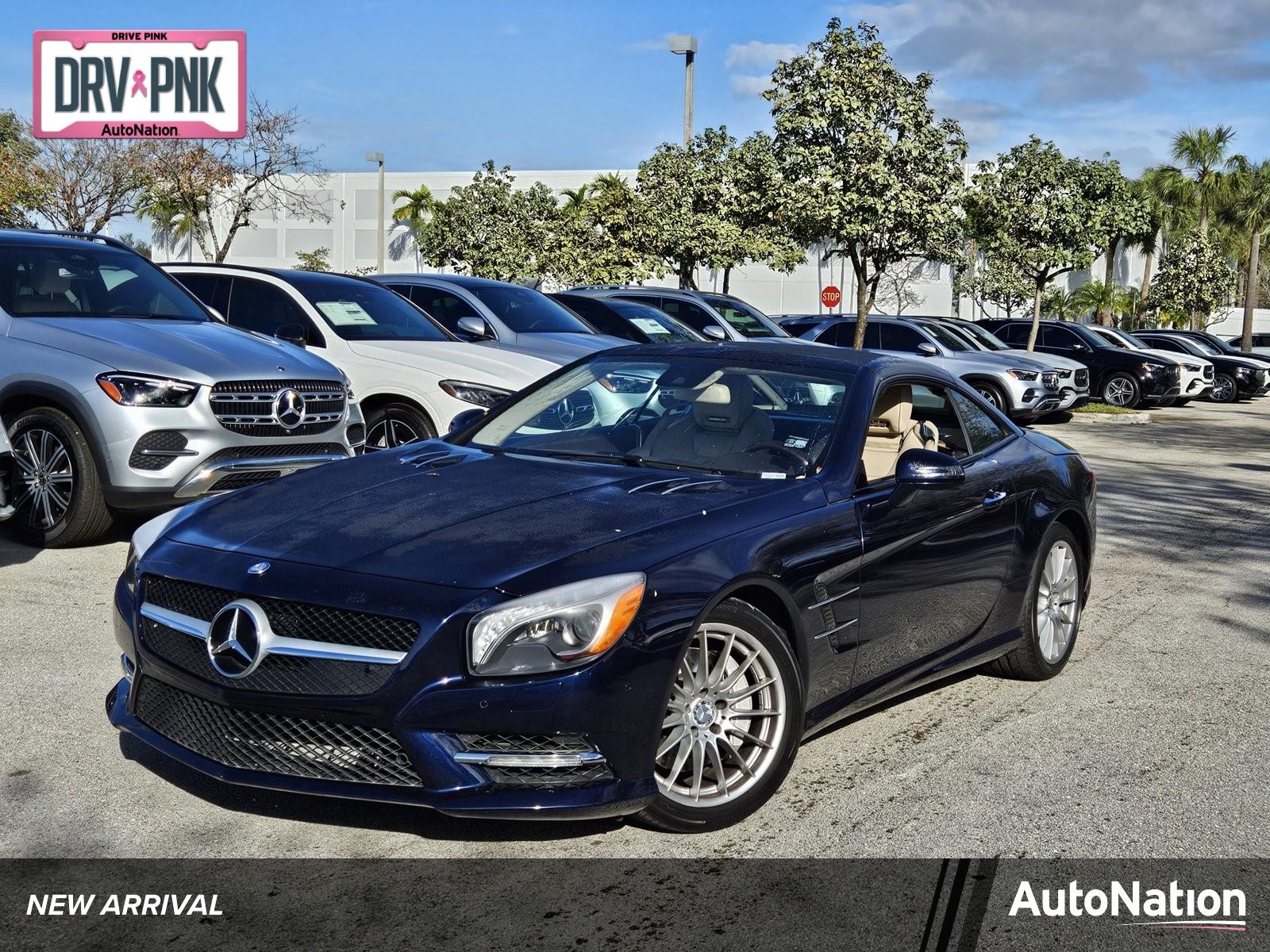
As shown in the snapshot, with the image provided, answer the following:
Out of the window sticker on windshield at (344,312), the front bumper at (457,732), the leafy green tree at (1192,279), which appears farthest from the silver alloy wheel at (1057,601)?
the leafy green tree at (1192,279)

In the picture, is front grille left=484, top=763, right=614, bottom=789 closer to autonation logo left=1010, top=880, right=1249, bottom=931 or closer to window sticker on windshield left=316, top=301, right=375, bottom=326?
autonation logo left=1010, top=880, right=1249, bottom=931

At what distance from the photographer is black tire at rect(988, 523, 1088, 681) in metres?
5.81

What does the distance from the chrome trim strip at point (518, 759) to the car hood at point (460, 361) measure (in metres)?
6.45

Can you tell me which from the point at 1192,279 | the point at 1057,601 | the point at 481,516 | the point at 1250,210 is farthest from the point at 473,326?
the point at 1250,210

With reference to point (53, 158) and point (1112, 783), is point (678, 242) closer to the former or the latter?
point (53, 158)

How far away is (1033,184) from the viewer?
28.6 m

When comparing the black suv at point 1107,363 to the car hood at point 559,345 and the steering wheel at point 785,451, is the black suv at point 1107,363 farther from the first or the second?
the steering wheel at point 785,451

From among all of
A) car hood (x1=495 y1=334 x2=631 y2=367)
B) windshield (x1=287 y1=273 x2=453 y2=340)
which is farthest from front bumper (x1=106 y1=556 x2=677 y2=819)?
car hood (x1=495 y1=334 x2=631 y2=367)

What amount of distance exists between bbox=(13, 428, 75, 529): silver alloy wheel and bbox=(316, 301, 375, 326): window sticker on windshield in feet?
9.84

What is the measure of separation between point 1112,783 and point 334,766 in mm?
2592

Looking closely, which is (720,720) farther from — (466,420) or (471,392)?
(471,392)

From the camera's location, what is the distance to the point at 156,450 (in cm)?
787

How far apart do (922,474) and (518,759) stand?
1975mm

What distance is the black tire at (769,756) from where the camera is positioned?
397 cm
